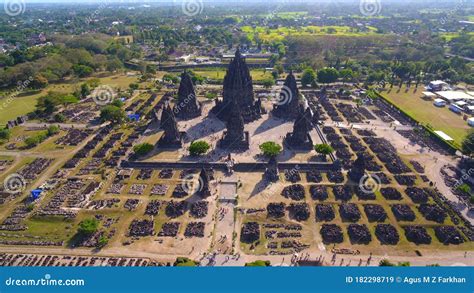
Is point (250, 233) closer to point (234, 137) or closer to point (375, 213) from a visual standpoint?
point (375, 213)

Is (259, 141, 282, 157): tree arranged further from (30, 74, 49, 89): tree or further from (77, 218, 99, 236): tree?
(30, 74, 49, 89): tree

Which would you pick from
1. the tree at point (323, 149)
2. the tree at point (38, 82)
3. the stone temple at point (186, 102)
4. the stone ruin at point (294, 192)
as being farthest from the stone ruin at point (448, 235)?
the tree at point (38, 82)

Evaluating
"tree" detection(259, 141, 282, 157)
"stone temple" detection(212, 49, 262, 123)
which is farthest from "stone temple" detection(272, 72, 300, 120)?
"tree" detection(259, 141, 282, 157)

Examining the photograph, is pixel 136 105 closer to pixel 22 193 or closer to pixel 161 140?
pixel 161 140

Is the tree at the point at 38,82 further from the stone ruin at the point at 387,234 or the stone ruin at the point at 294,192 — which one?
the stone ruin at the point at 387,234

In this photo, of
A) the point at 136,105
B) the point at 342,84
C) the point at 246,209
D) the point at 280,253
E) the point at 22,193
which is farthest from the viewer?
the point at 342,84

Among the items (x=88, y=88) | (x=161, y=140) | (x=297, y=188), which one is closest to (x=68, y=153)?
(x=161, y=140)
